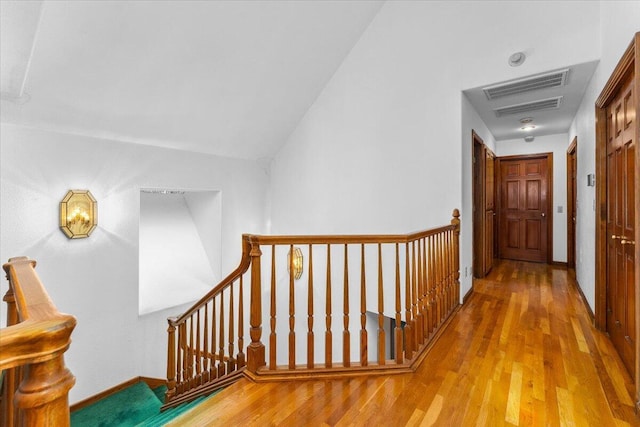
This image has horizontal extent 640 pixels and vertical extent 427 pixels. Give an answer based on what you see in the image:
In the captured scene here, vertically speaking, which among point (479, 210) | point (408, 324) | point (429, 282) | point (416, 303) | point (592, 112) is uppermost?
point (592, 112)

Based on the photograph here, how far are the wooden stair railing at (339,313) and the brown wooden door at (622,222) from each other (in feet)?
3.90

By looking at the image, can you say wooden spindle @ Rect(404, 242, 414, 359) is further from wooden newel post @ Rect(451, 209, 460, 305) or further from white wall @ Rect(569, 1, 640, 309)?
white wall @ Rect(569, 1, 640, 309)

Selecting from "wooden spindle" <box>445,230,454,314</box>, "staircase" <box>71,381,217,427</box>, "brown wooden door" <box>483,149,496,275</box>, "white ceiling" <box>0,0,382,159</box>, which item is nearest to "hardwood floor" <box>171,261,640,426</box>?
"wooden spindle" <box>445,230,454,314</box>

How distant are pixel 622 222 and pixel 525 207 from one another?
150 inches

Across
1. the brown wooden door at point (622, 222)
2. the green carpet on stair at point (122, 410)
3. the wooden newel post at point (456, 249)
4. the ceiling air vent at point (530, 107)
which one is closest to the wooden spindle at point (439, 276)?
the wooden newel post at point (456, 249)

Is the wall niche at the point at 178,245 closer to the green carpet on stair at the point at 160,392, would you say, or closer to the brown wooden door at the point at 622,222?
the green carpet on stair at the point at 160,392

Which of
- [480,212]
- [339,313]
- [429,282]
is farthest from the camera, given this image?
[480,212]

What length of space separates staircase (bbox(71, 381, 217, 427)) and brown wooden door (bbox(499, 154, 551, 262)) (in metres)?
6.00

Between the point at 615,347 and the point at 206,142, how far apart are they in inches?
191

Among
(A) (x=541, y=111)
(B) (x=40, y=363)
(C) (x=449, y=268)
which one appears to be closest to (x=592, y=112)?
(A) (x=541, y=111)

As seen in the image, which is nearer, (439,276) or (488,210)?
(439,276)

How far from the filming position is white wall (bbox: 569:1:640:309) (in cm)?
206

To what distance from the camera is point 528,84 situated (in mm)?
3266

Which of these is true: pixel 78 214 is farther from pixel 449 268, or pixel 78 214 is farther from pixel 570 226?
pixel 570 226
